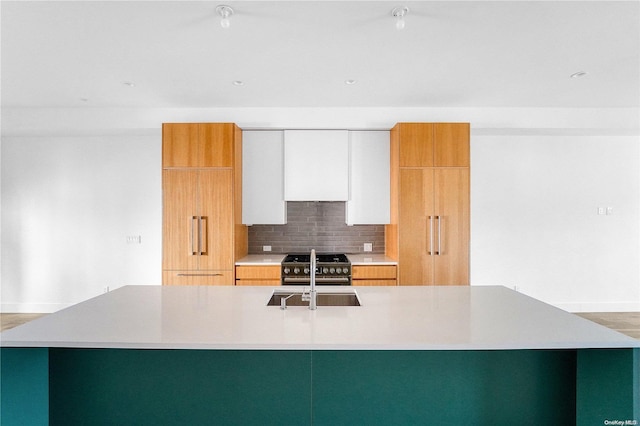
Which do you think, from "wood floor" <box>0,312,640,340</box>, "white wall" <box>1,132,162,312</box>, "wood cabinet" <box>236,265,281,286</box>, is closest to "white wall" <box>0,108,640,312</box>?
"white wall" <box>1,132,162,312</box>

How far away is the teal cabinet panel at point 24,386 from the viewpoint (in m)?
1.64

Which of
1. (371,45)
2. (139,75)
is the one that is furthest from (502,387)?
(139,75)

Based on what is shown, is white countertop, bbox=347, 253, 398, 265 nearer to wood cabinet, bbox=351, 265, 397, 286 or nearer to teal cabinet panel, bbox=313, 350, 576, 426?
wood cabinet, bbox=351, 265, 397, 286

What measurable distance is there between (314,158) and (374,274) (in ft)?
5.07

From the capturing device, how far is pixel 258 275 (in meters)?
4.02

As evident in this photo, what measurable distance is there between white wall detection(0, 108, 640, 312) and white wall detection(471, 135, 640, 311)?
1cm

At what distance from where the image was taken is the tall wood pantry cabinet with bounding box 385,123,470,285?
4.00m

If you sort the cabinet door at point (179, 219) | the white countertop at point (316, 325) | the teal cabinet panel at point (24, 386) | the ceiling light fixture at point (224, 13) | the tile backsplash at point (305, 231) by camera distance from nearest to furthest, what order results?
the white countertop at point (316, 325) < the teal cabinet panel at point (24, 386) < the ceiling light fixture at point (224, 13) < the cabinet door at point (179, 219) < the tile backsplash at point (305, 231)

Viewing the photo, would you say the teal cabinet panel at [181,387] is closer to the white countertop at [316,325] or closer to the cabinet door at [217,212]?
the white countertop at [316,325]

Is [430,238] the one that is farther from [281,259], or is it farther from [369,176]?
[281,259]

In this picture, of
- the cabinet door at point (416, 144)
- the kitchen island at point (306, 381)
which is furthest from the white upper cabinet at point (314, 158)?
the kitchen island at point (306, 381)

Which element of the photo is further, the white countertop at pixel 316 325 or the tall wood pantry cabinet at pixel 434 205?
the tall wood pantry cabinet at pixel 434 205

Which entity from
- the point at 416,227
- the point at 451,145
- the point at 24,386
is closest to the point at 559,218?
the point at 451,145

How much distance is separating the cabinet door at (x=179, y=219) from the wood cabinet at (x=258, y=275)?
0.50 meters
